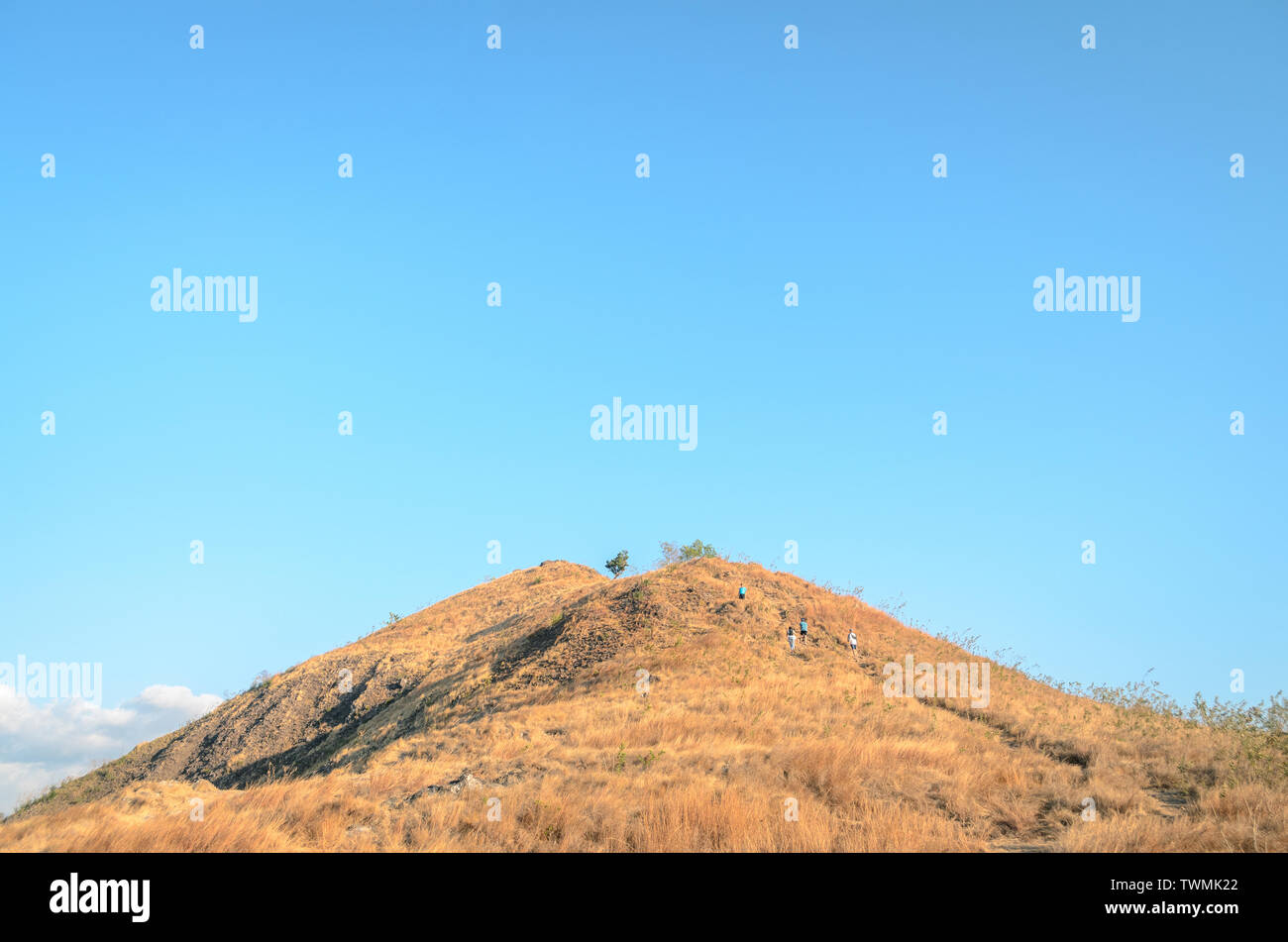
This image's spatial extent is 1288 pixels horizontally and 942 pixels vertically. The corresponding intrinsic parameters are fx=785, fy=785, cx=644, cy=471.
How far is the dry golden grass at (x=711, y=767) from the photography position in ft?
38.7

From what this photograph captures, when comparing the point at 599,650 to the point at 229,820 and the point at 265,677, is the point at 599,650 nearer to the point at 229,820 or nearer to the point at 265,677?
the point at 229,820

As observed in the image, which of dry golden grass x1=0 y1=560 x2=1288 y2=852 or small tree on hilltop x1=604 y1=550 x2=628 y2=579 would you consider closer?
dry golden grass x1=0 y1=560 x2=1288 y2=852

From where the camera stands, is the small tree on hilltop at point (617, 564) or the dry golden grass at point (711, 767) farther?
the small tree on hilltop at point (617, 564)

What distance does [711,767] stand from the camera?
54.2ft

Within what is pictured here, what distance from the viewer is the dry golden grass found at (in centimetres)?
1180

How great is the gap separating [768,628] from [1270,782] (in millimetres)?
19958

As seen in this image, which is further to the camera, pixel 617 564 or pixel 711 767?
pixel 617 564
